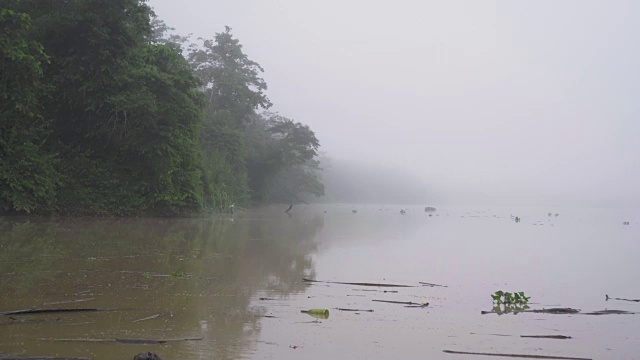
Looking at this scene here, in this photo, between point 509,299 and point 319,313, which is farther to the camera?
point 509,299

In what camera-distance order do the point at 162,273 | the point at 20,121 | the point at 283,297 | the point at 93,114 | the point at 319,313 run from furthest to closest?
1. the point at 93,114
2. the point at 20,121
3. the point at 162,273
4. the point at 283,297
5. the point at 319,313

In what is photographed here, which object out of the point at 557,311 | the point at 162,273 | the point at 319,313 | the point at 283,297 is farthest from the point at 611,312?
the point at 162,273

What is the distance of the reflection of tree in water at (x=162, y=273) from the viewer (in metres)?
4.84

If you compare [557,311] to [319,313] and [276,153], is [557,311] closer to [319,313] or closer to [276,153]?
[319,313]

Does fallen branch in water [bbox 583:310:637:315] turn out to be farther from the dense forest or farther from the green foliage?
the dense forest

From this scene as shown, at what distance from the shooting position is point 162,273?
309 inches

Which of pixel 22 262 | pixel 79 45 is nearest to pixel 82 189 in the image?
pixel 79 45

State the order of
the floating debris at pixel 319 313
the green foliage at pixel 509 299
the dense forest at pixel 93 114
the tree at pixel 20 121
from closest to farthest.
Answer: the floating debris at pixel 319 313 → the green foliage at pixel 509 299 → the tree at pixel 20 121 → the dense forest at pixel 93 114

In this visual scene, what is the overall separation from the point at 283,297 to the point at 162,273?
2.26m

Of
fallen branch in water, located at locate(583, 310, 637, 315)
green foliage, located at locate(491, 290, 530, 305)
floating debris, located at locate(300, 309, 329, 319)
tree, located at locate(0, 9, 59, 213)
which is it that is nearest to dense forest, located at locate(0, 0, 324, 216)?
tree, located at locate(0, 9, 59, 213)

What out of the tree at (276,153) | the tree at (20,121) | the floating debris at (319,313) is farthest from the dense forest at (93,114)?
the tree at (276,153)

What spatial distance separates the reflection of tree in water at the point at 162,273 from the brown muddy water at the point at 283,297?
3 cm

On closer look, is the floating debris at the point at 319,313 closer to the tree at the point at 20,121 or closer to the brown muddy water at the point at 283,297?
the brown muddy water at the point at 283,297

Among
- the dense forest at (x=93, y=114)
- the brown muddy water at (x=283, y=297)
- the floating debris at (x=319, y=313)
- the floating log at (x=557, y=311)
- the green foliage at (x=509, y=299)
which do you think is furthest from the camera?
the dense forest at (x=93, y=114)
